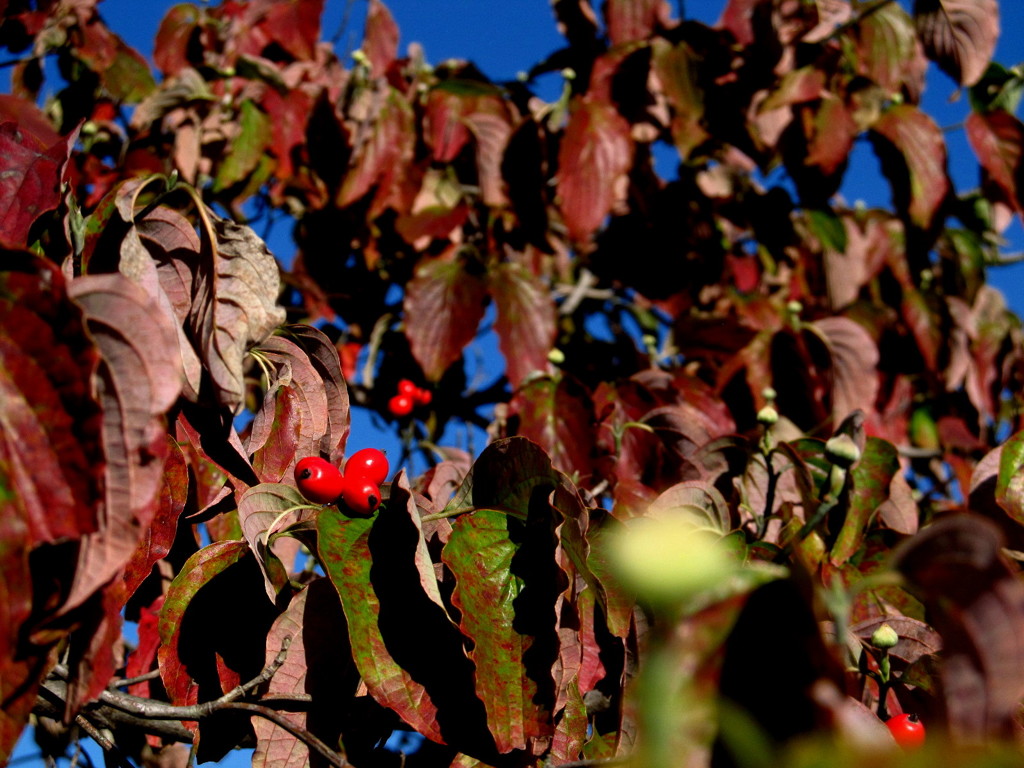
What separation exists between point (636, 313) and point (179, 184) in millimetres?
2420

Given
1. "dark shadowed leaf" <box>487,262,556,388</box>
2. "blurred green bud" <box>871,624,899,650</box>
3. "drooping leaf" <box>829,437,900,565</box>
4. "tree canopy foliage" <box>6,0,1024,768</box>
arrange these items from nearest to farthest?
1. "tree canopy foliage" <box>6,0,1024,768</box>
2. "blurred green bud" <box>871,624,899,650</box>
3. "drooping leaf" <box>829,437,900,565</box>
4. "dark shadowed leaf" <box>487,262,556,388</box>

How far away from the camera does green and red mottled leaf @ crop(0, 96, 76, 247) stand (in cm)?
88

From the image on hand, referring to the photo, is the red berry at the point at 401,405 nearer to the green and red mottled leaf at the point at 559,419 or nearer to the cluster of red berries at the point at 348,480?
the green and red mottled leaf at the point at 559,419

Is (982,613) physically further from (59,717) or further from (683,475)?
(683,475)

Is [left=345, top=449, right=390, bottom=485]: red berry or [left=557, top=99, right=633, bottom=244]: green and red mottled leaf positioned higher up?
[left=557, top=99, right=633, bottom=244]: green and red mottled leaf

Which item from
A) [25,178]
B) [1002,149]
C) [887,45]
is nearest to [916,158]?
[1002,149]

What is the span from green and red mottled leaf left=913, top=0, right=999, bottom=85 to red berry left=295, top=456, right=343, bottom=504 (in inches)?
90.3

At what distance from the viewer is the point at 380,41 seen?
3184 millimetres

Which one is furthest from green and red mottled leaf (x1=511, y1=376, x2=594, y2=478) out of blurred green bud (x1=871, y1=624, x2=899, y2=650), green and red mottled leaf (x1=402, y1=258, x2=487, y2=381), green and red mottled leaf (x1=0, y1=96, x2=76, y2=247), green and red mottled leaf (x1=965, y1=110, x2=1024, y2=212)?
green and red mottled leaf (x1=965, y1=110, x2=1024, y2=212)

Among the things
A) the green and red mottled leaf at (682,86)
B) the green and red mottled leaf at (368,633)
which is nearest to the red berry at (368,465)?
the green and red mottled leaf at (368,633)

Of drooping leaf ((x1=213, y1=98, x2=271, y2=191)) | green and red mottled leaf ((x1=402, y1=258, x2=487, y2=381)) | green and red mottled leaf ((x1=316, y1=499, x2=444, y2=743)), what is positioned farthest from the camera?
drooping leaf ((x1=213, y1=98, x2=271, y2=191))

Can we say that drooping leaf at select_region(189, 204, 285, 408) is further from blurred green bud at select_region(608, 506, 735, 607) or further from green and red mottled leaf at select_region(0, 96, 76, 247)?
blurred green bud at select_region(608, 506, 735, 607)

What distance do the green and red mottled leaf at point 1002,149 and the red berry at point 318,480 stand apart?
7.54 feet

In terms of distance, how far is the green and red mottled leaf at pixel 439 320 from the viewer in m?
2.35
